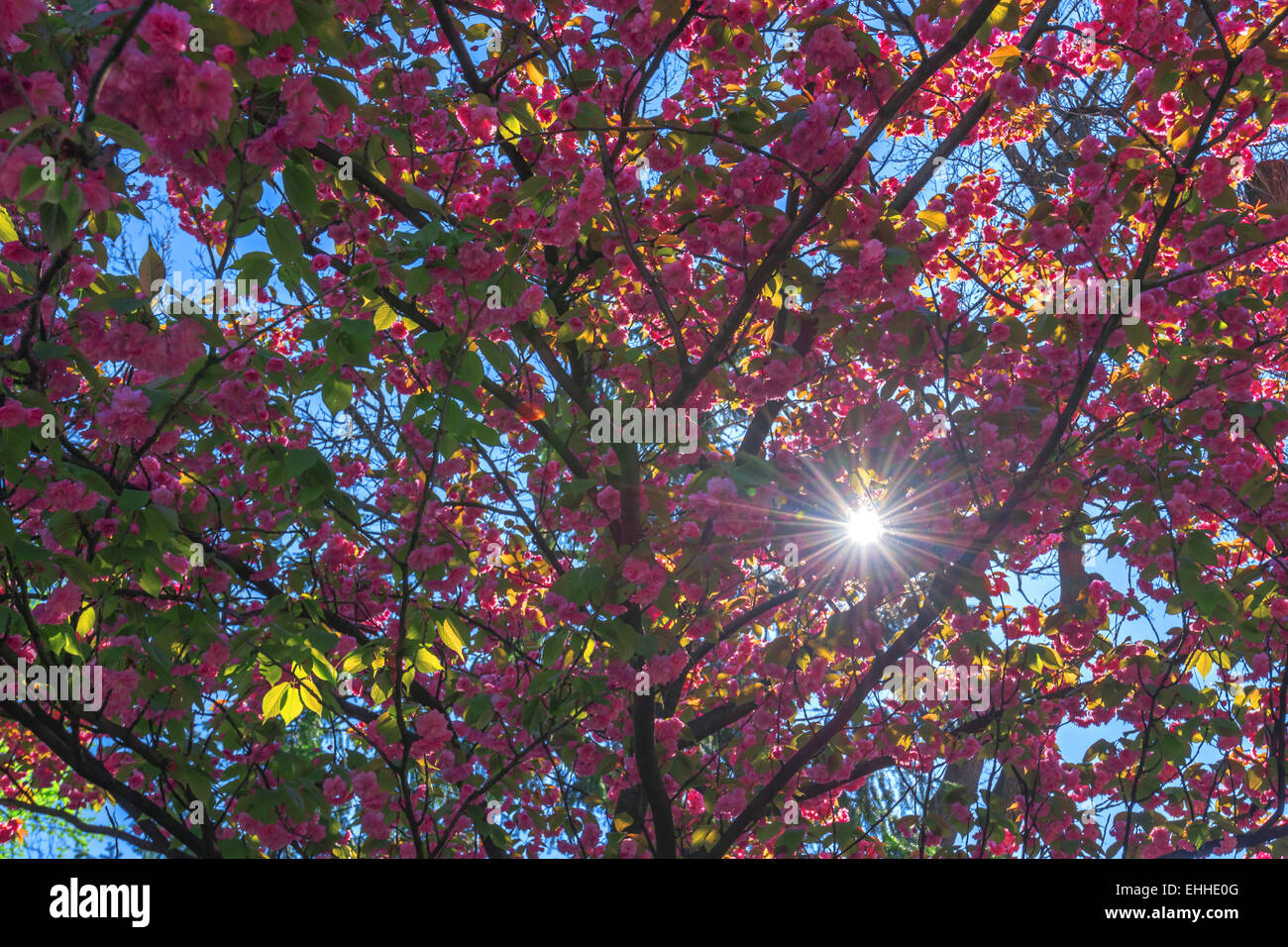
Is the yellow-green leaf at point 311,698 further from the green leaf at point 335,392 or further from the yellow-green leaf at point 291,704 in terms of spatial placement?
the green leaf at point 335,392

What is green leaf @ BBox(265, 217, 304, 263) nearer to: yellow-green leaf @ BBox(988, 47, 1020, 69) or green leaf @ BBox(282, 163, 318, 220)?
green leaf @ BBox(282, 163, 318, 220)

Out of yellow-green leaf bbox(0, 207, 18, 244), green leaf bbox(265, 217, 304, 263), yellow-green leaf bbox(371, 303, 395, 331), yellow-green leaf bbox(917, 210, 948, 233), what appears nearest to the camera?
green leaf bbox(265, 217, 304, 263)

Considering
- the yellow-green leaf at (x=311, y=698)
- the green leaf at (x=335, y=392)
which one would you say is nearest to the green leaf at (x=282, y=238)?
the green leaf at (x=335, y=392)

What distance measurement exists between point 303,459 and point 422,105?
209 cm

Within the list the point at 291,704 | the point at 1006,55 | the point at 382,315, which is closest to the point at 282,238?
the point at 382,315

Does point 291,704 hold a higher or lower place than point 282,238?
lower

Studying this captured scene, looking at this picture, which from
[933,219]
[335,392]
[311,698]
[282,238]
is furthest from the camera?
[933,219]

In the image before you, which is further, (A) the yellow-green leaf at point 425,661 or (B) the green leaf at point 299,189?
(A) the yellow-green leaf at point 425,661

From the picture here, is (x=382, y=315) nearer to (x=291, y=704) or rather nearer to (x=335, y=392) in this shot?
(x=335, y=392)

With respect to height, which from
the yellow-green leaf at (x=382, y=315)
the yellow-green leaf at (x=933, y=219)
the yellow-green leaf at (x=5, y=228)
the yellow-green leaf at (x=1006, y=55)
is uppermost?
the yellow-green leaf at (x=1006, y=55)

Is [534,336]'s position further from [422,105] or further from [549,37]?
[549,37]

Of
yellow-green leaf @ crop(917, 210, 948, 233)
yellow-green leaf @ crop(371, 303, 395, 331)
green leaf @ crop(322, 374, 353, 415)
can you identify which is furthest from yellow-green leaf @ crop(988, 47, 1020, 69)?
green leaf @ crop(322, 374, 353, 415)

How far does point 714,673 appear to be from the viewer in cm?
631

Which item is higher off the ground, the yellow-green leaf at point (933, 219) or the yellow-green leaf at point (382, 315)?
the yellow-green leaf at point (933, 219)
